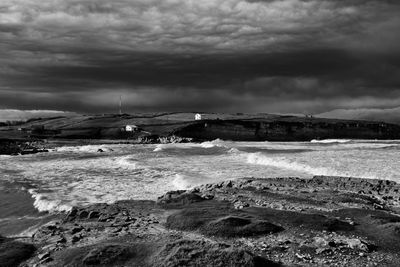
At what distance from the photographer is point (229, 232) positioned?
13008 millimetres

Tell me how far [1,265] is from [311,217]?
921cm

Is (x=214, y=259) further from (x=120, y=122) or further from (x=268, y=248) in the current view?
(x=120, y=122)

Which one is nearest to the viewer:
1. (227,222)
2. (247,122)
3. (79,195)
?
(227,222)

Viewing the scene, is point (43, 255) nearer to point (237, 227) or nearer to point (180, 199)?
point (237, 227)

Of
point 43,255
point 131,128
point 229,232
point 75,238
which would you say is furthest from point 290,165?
point 131,128

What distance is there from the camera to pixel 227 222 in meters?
13.5

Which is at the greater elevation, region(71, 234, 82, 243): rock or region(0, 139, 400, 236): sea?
region(71, 234, 82, 243): rock

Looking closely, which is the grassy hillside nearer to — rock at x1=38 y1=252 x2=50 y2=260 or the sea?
the sea

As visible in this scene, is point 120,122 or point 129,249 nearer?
point 129,249

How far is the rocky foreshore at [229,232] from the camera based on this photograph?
1076 cm

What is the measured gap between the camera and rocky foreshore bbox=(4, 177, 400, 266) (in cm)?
1076

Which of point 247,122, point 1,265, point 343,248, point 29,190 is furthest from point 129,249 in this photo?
point 247,122


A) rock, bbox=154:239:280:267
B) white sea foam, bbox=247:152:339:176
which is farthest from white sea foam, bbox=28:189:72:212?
white sea foam, bbox=247:152:339:176

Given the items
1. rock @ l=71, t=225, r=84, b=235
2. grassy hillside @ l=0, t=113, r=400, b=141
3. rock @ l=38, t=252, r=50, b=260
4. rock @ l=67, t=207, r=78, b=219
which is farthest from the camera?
grassy hillside @ l=0, t=113, r=400, b=141
